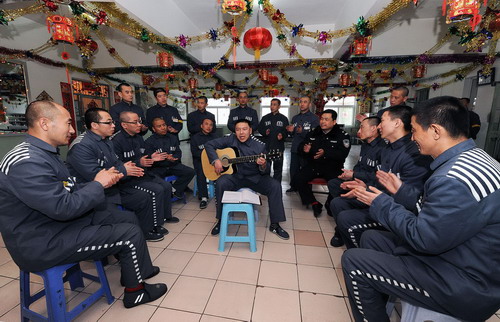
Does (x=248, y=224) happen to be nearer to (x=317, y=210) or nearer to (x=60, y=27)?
(x=317, y=210)

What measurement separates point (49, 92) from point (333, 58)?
673 cm

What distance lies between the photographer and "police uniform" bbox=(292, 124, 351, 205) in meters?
3.38

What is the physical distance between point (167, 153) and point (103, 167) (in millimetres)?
1334

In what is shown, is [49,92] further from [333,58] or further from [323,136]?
[333,58]

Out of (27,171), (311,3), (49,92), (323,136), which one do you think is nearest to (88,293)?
(27,171)

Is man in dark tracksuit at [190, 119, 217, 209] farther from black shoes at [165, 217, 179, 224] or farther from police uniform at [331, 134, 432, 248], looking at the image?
police uniform at [331, 134, 432, 248]

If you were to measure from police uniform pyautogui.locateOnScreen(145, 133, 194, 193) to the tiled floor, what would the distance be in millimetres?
964

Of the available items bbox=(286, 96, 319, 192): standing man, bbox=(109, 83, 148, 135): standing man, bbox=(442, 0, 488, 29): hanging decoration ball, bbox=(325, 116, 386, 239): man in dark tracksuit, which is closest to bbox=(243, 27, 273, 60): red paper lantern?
bbox=(286, 96, 319, 192): standing man

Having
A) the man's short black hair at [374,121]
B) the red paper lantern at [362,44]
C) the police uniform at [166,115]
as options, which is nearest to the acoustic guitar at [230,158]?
the man's short black hair at [374,121]

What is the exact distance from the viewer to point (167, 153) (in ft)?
11.4

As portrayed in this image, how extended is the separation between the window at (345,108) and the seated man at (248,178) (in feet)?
36.8

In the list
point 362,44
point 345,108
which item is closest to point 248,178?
point 362,44

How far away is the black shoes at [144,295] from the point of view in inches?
64.9

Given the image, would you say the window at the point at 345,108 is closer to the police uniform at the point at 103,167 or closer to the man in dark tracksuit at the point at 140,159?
the man in dark tracksuit at the point at 140,159
